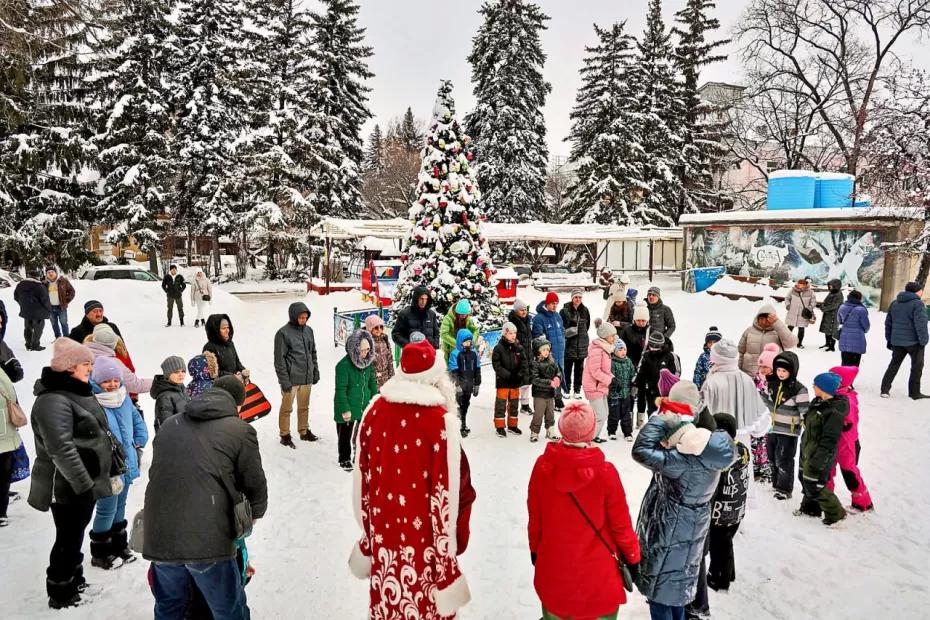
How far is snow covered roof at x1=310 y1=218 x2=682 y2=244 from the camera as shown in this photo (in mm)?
21219

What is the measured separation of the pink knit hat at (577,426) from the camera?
8.86 ft

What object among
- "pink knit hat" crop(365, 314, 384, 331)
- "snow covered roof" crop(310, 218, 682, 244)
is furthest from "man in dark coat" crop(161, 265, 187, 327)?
"pink knit hat" crop(365, 314, 384, 331)

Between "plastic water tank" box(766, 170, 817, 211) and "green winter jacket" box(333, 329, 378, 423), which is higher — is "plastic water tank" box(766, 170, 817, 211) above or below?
above

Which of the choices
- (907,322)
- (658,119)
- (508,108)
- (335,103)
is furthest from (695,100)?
(907,322)

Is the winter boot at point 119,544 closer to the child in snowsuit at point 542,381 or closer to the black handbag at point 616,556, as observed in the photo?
the black handbag at point 616,556

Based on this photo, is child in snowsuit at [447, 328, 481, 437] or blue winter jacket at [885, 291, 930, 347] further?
blue winter jacket at [885, 291, 930, 347]

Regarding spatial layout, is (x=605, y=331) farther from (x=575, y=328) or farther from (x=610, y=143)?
(x=610, y=143)

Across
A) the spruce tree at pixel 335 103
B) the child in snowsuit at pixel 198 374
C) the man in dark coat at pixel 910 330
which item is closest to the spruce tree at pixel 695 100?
the spruce tree at pixel 335 103

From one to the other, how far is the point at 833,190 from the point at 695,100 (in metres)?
14.2

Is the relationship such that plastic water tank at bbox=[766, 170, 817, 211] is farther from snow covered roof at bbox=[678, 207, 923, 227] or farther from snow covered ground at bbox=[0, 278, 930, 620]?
snow covered ground at bbox=[0, 278, 930, 620]

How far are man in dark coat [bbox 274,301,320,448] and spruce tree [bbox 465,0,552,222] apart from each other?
26792 millimetres

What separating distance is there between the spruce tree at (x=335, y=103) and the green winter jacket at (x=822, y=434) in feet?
88.4

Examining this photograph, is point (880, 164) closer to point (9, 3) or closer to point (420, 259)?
point (420, 259)

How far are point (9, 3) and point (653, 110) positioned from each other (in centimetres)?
2911
